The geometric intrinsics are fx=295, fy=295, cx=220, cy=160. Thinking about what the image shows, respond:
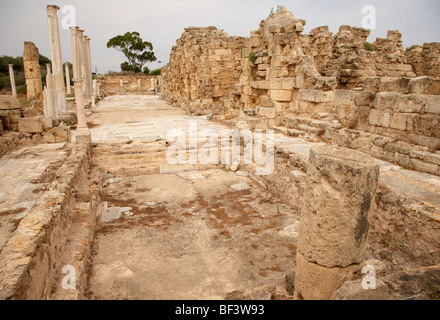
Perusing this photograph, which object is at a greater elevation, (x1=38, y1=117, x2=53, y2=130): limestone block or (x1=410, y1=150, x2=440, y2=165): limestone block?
(x1=38, y1=117, x2=53, y2=130): limestone block

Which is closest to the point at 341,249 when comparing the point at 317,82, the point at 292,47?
the point at 317,82

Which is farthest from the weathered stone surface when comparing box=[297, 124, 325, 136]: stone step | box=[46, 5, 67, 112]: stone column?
box=[297, 124, 325, 136]: stone step

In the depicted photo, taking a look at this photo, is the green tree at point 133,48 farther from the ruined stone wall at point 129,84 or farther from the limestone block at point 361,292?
the limestone block at point 361,292

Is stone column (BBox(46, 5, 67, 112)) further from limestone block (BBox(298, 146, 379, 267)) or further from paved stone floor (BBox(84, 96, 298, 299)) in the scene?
limestone block (BBox(298, 146, 379, 267))

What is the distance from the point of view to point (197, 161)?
8312 mm

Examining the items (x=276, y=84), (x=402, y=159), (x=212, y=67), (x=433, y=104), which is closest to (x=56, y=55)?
(x=212, y=67)

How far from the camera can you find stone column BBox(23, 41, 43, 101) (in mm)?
18734

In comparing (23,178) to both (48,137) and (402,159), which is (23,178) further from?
(402,159)

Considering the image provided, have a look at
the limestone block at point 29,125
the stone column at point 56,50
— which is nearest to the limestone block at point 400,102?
the limestone block at point 29,125

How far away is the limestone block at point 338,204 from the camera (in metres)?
2.60

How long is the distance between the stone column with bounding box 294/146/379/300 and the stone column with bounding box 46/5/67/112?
1155 centimetres

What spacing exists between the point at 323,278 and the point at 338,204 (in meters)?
0.74

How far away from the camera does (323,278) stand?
279 cm
